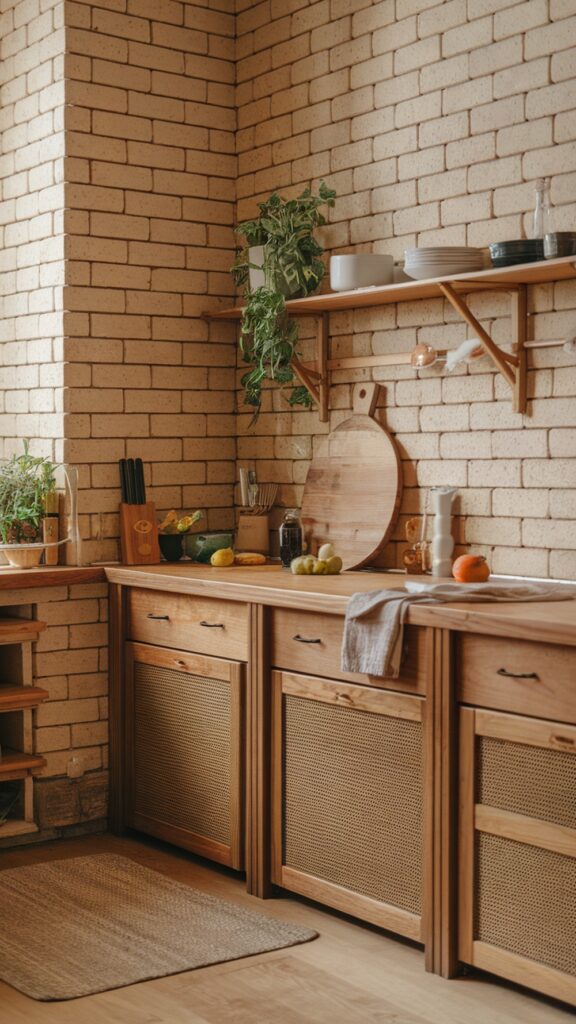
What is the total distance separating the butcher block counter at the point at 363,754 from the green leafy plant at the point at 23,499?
1.11ft

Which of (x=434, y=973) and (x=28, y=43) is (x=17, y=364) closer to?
(x=28, y=43)

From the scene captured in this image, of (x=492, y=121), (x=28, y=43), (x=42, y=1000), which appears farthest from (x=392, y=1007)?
(x=28, y=43)

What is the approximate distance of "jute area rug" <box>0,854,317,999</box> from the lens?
136 inches

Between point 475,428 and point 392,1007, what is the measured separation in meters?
1.83

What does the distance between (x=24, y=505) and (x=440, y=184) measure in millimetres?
1872

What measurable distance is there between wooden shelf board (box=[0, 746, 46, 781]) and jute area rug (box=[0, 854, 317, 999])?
38 cm

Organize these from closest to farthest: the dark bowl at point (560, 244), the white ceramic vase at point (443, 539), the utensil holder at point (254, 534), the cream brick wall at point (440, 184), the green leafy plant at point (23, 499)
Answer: the dark bowl at point (560, 244), the cream brick wall at point (440, 184), the white ceramic vase at point (443, 539), the green leafy plant at point (23, 499), the utensil holder at point (254, 534)

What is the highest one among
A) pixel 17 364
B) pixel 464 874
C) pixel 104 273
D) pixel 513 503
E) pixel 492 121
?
pixel 492 121

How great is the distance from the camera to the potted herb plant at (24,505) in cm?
478

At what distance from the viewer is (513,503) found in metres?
4.10

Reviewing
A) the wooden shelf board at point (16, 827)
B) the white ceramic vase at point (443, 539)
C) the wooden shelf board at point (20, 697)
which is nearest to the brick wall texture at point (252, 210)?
the white ceramic vase at point (443, 539)

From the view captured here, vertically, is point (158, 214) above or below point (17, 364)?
above

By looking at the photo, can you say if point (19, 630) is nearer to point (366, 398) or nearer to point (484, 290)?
point (366, 398)

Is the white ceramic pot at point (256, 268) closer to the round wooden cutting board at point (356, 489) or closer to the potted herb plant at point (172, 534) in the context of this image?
the round wooden cutting board at point (356, 489)
